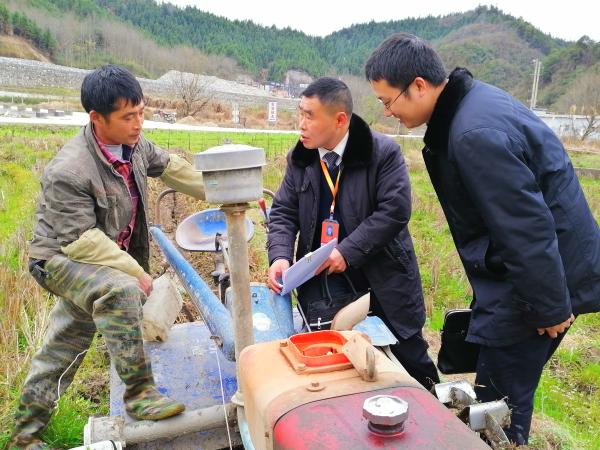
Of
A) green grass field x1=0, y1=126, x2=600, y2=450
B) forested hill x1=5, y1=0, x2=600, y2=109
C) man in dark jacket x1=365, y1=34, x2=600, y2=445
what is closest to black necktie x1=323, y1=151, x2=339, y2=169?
man in dark jacket x1=365, y1=34, x2=600, y2=445

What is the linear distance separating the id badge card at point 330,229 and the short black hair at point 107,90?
3.45 feet

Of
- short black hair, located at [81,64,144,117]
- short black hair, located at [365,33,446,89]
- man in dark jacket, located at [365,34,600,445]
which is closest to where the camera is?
man in dark jacket, located at [365,34,600,445]

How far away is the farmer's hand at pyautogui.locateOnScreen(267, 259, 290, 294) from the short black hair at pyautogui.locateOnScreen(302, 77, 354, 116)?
0.79 metres

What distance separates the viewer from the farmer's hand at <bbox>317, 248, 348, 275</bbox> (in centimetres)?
254

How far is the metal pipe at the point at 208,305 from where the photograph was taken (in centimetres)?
209

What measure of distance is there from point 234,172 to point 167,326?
134cm

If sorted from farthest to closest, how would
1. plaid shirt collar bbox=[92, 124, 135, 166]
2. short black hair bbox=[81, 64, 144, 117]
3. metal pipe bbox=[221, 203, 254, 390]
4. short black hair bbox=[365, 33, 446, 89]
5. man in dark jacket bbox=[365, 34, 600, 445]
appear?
1. plaid shirt collar bbox=[92, 124, 135, 166]
2. short black hair bbox=[81, 64, 144, 117]
3. short black hair bbox=[365, 33, 446, 89]
4. man in dark jacket bbox=[365, 34, 600, 445]
5. metal pipe bbox=[221, 203, 254, 390]

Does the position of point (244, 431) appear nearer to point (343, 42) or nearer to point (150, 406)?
point (150, 406)

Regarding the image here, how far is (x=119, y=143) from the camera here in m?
2.42

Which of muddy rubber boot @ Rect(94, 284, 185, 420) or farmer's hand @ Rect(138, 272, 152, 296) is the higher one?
farmer's hand @ Rect(138, 272, 152, 296)

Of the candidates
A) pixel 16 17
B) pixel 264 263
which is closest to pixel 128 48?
pixel 16 17

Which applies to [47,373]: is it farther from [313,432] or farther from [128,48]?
[128,48]

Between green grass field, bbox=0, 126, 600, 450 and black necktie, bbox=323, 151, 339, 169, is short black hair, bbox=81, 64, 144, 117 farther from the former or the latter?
black necktie, bbox=323, 151, 339, 169

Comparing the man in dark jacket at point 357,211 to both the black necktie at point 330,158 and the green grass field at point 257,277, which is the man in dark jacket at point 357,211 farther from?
the green grass field at point 257,277
